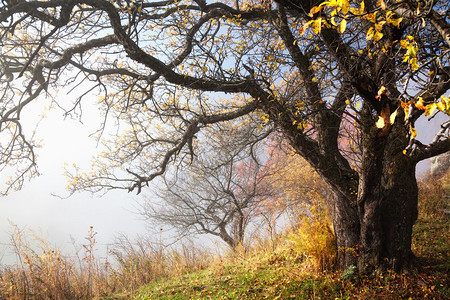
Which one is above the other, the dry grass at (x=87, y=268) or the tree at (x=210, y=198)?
the tree at (x=210, y=198)

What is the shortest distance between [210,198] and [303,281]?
627 cm

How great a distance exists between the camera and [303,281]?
145 inches

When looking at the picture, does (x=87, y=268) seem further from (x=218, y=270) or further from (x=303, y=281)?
(x=303, y=281)

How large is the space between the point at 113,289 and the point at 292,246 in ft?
12.0

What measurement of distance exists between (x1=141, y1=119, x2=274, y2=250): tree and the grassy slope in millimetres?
3630

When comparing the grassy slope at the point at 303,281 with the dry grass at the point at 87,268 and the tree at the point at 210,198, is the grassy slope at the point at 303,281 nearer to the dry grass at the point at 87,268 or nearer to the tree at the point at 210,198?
the dry grass at the point at 87,268

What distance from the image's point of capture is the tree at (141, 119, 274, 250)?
9.14m

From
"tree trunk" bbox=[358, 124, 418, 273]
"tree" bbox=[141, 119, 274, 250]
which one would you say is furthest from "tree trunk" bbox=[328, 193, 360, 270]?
"tree" bbox=[141, 119, 274, 250]

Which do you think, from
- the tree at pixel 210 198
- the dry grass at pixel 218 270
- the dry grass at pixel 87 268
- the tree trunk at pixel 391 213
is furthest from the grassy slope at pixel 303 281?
the tree at pixel 210 198

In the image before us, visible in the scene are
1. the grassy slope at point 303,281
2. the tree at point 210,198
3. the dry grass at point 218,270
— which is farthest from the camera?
the tree at point 210,198

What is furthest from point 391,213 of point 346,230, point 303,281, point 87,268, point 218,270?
point 87,268

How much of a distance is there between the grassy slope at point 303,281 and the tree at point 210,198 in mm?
3630

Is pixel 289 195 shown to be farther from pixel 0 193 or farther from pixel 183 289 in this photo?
pixel 0 193

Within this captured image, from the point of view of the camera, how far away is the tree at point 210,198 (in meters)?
Result: 9.14
